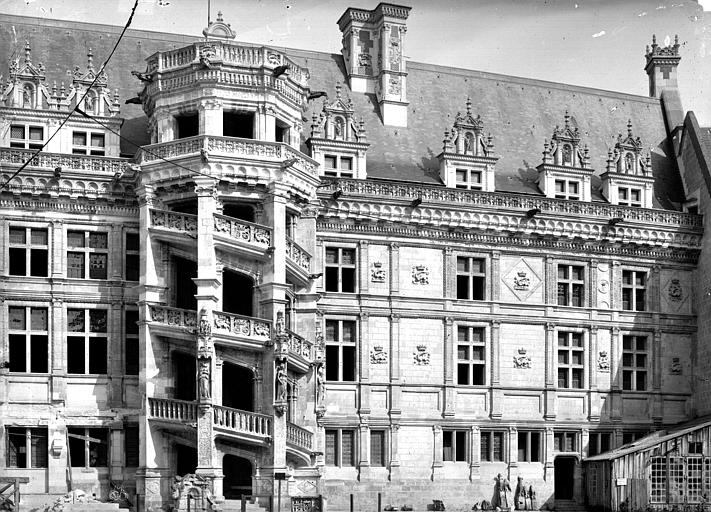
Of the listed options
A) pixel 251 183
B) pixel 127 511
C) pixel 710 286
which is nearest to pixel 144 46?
pixel 251 183

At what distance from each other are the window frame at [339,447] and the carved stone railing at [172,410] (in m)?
6.51

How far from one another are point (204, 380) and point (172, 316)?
8.82ft

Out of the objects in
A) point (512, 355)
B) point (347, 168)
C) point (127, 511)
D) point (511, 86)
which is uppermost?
point (511, 86)

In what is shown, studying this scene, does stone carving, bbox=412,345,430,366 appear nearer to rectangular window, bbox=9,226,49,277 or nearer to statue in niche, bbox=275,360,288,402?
statue in niche, bbox=275,360,288,402

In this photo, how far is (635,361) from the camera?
4925cm

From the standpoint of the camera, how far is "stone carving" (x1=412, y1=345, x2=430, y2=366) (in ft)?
149

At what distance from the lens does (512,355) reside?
4694cm

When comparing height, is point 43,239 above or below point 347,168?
below

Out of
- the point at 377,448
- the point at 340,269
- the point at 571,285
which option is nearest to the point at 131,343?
the point at 340,269

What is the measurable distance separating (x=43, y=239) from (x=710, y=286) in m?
25.2

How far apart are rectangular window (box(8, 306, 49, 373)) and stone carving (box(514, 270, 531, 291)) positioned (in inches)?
678

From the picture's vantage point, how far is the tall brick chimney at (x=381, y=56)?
49375 mm

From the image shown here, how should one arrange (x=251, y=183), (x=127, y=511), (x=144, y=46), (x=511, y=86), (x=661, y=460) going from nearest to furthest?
(x=127, y=511), (x=251, y=183), (x=661, y=460), (x=144, y=46), (x=511, y=86)

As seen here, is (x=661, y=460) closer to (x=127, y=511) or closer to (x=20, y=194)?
(x=127, y=511)
